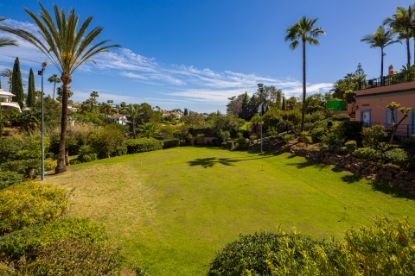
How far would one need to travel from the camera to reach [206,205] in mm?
11070

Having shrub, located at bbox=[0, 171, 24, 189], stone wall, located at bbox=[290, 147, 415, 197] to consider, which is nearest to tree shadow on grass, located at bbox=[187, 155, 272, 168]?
stone wall, located at bbox=[290, 147, 415, 197]

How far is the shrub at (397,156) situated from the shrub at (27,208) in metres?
17.7

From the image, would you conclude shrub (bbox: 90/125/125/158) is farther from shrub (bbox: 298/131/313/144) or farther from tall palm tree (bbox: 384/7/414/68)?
tall palm tree (bbox: 384/7/414/68)

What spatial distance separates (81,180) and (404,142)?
22395mm

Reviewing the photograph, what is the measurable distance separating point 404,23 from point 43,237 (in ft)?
125

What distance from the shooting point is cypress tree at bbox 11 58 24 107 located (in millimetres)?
53875

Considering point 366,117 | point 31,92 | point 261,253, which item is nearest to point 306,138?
point 366,117

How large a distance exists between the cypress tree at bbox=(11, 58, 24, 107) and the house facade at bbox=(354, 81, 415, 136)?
68.7 metres

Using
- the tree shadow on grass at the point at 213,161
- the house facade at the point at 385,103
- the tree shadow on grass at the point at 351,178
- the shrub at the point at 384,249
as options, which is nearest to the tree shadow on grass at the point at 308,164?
the tree shadow on grass at the point at 351,178

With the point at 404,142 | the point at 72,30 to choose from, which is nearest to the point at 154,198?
the point at 72,30

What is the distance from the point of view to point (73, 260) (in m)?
4.38

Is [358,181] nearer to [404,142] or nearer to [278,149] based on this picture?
[404,142]

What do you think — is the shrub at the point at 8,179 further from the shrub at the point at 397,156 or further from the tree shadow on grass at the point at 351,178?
the shrub at the point at 397,156

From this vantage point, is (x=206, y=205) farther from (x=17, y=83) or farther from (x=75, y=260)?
(x=17, y=83)
